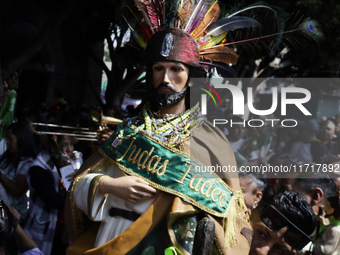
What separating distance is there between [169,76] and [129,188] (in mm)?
773

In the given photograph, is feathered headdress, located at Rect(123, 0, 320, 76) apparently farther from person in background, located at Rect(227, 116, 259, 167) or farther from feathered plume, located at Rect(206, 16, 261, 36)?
person in background, located at Rect(227, 116, 259, 167)

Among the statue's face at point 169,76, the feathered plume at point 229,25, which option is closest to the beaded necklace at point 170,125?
the statue's face at point 169,76

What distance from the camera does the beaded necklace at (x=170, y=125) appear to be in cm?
248

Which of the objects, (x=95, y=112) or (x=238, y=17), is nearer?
(x=238, y=17)

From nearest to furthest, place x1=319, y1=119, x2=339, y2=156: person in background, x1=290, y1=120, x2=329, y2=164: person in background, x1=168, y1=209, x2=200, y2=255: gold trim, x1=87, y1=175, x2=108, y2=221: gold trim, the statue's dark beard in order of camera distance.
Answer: x1=168, y1=209, x2=200, y2=255: gold trim → x1=87, y1=175, x2=108, y2=221: gold trim → the statue's dark beard → x1=290, y1=120, x2=329, y2=164: person in background → x1=319, y1=119, x2=339, y2=156: person in background

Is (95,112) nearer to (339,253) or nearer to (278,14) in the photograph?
(278,14)

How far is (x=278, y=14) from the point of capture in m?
2.86

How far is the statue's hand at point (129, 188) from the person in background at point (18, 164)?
2.13m

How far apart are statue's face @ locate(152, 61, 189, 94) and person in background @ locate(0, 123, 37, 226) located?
2.26 m

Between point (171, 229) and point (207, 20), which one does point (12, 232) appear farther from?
point (207, 20)

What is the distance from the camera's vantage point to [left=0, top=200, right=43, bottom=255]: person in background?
260 centimetres

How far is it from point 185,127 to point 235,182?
1.58 feet

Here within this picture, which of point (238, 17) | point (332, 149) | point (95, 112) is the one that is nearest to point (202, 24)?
point (238, 17)

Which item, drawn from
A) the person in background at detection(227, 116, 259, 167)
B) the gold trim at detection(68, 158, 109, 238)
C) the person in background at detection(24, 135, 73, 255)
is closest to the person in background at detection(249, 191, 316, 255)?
the gold trim at detection(68, 158, 109, 238)
